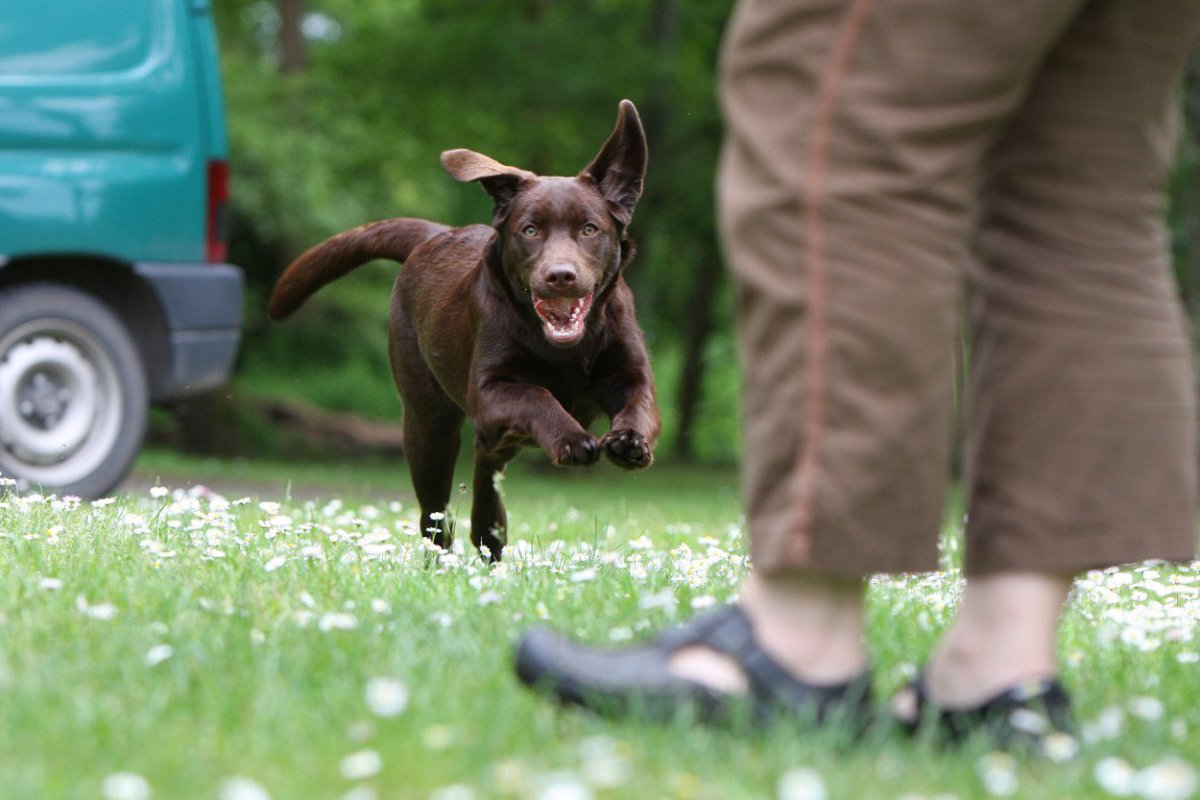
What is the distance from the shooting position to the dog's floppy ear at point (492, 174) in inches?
192

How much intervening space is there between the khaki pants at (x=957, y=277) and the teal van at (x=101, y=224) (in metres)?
5.18

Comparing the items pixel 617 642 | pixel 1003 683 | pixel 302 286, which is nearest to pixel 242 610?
pixel 617 642

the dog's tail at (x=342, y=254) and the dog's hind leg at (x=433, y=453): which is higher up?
the dog's tail at (x=342, y=254)

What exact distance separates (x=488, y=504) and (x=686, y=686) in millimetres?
3019

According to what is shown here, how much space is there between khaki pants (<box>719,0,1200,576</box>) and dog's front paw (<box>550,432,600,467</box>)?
2.01 meters

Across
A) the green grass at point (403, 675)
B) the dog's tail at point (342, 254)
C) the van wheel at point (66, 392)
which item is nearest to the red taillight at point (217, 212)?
the van wheel at point (66, 392)

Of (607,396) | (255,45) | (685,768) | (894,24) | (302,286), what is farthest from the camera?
(255,45)

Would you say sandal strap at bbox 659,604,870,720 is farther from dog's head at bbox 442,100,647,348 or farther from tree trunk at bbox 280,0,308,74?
tree trunk at bbox 280,0,308,74

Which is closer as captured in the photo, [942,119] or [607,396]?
[942,119]

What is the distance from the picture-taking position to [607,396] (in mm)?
4906

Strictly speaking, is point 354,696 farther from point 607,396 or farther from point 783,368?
point 607,396

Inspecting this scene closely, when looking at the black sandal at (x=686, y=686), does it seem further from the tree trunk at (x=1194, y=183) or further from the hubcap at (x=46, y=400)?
the tree trunk at (x=1194, y=183)

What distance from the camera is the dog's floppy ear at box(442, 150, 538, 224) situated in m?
4.89

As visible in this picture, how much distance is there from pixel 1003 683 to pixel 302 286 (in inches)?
152
